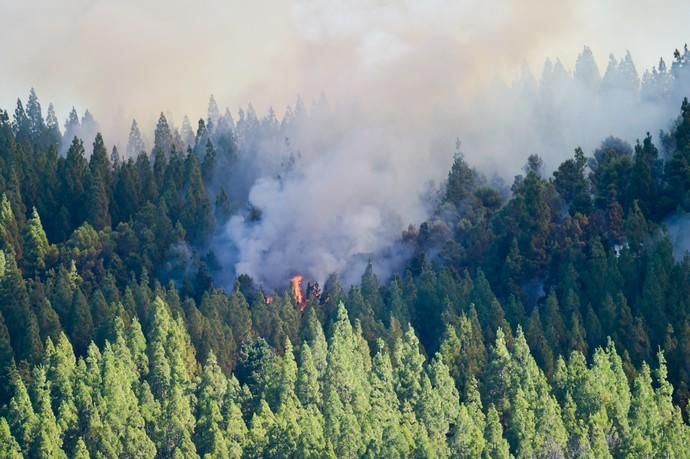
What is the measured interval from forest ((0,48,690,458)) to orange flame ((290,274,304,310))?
0.29m

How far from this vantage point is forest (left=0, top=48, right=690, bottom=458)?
123m

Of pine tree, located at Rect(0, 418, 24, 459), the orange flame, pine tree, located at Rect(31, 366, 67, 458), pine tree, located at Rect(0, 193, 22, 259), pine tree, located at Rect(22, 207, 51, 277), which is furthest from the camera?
pine tree, located at Rect(22, 207, 51, 277)

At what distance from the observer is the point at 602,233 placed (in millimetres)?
145125

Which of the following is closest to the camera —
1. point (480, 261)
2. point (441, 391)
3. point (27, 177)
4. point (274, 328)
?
point (441, 391)

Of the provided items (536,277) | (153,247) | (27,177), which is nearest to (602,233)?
(536,277)

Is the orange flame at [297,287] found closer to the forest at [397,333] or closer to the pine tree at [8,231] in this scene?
the forest at [397,333]

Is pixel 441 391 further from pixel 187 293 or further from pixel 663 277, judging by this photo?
pixel 187 293

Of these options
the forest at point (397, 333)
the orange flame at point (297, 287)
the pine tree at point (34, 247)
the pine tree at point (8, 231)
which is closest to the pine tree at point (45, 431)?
the forest at point (397, 333)

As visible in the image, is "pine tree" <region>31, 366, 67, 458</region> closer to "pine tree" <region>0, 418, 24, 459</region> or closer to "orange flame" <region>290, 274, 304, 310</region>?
"pine tree" <region>0, 418, 24, 459</region>

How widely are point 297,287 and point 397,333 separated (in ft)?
66.4

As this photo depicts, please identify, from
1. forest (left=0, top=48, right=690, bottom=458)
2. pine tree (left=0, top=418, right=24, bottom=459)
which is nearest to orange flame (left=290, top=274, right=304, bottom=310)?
forest (left=0, top=48, right=690, bottom=458)

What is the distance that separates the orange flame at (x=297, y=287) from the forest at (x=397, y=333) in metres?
0.29

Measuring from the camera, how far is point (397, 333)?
136m

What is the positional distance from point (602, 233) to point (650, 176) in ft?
16.4
